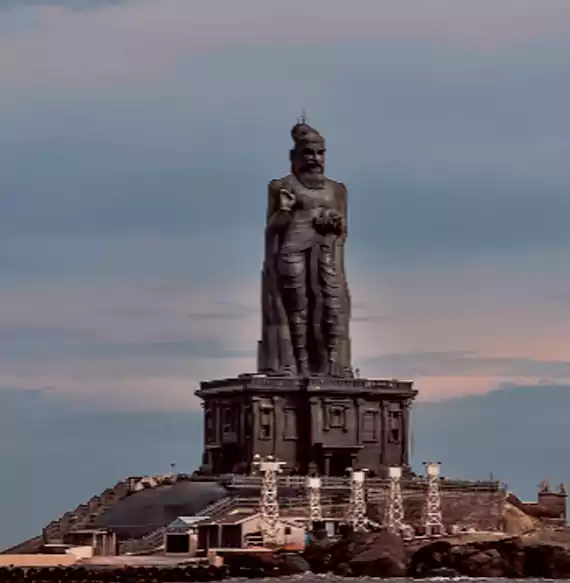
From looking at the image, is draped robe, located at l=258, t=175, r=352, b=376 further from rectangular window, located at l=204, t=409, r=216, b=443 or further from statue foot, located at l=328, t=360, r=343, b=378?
rectangular window, located at l=204, t=409, r=216, b=443

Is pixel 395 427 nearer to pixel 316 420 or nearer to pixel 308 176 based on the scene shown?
pixel 316 420

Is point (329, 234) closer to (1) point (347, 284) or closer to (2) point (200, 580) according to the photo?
(1) point (347, 284)

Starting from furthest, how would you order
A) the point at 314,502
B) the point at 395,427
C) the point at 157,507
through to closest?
the point at 395,427 → the point at 157,507 → the point at 314,502

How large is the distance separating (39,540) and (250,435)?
8617 millimetres

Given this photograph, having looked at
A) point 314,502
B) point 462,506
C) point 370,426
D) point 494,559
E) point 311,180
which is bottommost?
point 494,559

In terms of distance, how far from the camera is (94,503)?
324 ft

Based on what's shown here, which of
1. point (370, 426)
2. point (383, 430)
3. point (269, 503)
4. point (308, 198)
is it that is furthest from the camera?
point (308, 198)

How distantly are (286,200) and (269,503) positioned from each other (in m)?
14.9

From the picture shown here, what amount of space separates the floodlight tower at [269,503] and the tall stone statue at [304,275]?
803 cm

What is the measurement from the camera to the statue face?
100188 millimetres

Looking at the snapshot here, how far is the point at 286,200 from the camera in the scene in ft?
329

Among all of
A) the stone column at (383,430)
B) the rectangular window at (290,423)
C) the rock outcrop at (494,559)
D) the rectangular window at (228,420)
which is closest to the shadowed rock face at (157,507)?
the rectangular window at (228,420)

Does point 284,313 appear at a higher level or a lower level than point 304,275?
lower

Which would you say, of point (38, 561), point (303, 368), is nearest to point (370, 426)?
point (303, 368)
